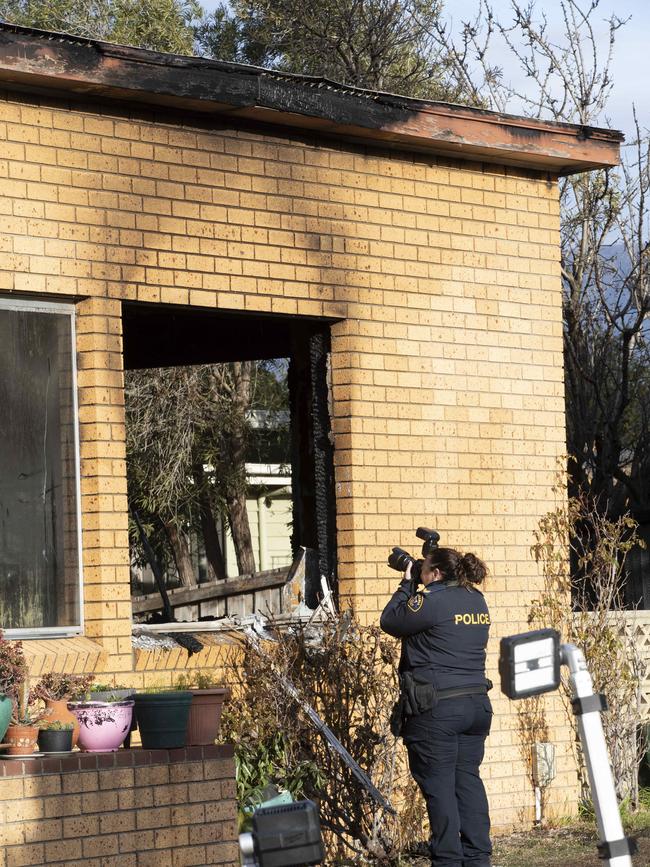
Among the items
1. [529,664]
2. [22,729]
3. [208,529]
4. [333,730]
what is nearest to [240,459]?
[208,529]

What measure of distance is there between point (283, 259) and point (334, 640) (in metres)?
2.31

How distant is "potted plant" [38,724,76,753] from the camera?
6.63 meters

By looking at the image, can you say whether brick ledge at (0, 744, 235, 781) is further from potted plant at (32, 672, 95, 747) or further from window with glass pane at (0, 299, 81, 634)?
window with glass pane at (0, 299, 81, 634)

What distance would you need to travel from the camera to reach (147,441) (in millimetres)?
21469

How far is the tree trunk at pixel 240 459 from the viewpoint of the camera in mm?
22625

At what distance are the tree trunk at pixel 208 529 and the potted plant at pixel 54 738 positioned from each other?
53.3 feet

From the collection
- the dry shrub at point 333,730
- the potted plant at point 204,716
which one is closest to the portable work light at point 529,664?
the potted plant at point 204,716

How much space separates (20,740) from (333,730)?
8.34ft

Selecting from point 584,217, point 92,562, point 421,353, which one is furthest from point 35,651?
point 584,217

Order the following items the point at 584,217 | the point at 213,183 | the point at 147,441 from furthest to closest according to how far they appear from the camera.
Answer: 1. the point at 147,441
2. the point at 584,217
3. the point at 213,183

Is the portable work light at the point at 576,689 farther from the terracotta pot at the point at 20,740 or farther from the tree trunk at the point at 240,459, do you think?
the tree trunk at the point at 240,459

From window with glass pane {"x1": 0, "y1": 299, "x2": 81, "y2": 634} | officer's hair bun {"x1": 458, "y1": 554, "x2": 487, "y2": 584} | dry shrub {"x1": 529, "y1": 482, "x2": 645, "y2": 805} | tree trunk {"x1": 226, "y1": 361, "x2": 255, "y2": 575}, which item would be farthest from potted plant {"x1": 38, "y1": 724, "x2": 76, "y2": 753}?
tree trunk {"x1": 226, "y1": 361, "x2": 255, "y2": 575}

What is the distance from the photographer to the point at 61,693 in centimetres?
694

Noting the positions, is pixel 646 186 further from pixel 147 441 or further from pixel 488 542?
pixel 488 542
